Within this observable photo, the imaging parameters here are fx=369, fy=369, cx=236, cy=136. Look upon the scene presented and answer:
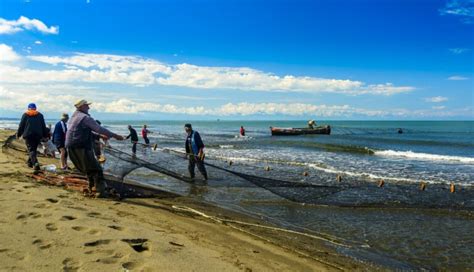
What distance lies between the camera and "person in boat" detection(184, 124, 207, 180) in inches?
429

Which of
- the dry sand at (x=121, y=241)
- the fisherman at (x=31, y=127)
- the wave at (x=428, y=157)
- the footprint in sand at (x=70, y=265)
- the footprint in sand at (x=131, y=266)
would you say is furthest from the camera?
the wave at (x=428, y=157)

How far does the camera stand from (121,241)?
4238 mm

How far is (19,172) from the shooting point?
9258 millimetres

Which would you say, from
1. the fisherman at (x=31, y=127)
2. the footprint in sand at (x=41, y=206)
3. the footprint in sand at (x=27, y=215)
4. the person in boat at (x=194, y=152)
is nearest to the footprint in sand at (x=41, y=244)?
the footprint in sand at (x=27, y=215)

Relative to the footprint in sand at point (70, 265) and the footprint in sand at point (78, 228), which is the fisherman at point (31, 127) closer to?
the footprint in sand at point (78, 228)

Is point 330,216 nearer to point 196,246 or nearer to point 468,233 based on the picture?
point 468,233

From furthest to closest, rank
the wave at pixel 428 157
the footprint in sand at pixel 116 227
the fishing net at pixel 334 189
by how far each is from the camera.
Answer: the wave at pixel 428 157
the fishing net at pixel 334 189
the footprint in sand at pixel 116 227

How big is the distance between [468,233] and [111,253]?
21.5 feet

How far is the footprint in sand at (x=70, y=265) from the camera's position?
3418mm

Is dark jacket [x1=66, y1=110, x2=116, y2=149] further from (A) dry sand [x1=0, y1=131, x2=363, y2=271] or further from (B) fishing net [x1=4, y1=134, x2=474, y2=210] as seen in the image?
(B) fishing net [x1=4, y1=134, x2=474, y2=210]

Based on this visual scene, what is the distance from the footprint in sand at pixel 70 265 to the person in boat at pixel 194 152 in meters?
7.17

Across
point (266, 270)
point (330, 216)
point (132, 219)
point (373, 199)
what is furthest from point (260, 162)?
point (266, 270)

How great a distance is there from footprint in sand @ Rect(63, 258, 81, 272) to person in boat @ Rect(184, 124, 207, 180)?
282 inches

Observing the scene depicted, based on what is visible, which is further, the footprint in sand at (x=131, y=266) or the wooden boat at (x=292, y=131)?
the wooden boat at (x=292, y=131)
